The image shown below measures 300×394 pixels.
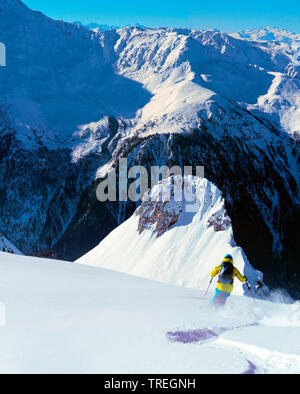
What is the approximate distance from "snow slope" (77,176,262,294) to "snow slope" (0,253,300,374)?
147 feet

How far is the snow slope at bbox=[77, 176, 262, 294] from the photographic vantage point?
2574 inches

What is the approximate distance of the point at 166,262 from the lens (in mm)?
69625

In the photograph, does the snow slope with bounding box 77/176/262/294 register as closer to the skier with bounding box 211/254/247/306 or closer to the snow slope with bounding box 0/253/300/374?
the skier with bounding box 211/254/247/306

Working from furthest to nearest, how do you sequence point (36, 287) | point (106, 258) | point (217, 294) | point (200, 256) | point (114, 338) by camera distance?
point (106, 258) < point (200, 256) < point (217, 294) < point (36, 287) < point (114, 338)

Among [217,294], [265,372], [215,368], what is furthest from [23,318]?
[217,294]

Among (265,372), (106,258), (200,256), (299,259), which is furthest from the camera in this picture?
(299,259)

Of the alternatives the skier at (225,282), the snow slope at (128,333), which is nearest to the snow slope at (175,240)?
the skier at (225,282)

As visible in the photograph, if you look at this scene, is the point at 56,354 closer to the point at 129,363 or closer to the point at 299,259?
the point at 129,363

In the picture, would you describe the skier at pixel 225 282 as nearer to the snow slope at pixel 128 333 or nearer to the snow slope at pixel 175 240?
the snow slope at pixel 128 333

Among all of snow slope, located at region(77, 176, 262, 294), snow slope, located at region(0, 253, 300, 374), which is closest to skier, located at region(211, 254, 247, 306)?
snow slope, located at region(0, 253, 300, 374)

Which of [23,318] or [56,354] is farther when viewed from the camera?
[23,318]

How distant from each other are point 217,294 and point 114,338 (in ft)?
28.5

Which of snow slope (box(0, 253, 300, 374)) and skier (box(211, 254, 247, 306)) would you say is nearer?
snow slope (box(0, 253, 300, 374))

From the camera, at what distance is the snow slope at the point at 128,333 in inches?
334
